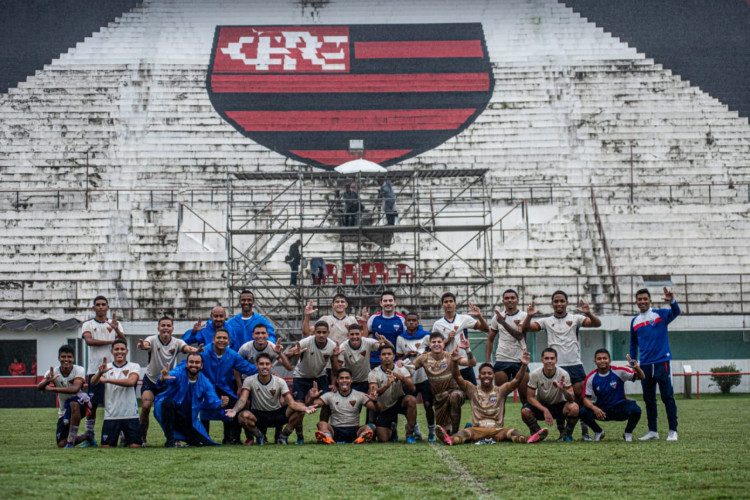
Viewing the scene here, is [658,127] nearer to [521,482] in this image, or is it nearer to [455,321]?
[455,321]

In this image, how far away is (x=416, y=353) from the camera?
11742mm

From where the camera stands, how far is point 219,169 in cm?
2852

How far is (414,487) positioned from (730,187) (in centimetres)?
2316

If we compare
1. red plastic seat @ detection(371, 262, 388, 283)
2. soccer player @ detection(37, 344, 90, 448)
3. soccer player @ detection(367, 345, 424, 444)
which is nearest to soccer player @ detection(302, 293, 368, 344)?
soccer player @ detection(367, 345, 424, 444)

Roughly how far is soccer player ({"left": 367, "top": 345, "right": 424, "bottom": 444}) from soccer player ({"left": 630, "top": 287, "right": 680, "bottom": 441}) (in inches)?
102

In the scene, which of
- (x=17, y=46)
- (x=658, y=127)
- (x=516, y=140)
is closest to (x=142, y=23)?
(x=17, y=46)

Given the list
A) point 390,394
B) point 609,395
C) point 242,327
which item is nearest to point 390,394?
point 390,394

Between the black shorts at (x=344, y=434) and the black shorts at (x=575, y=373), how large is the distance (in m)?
2.60

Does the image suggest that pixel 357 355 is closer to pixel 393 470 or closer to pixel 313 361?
pixel 313 361

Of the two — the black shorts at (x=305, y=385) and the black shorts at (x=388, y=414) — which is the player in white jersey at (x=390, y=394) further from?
the black shorts at (x=305, y=385)

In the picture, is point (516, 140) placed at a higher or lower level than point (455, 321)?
higher

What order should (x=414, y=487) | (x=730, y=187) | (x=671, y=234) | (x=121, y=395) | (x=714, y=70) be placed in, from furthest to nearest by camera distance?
(x=714, y=70)
(x=730, y=187)
(x=671, y=234)
(x=121, y=395)
(x=414, y=487)

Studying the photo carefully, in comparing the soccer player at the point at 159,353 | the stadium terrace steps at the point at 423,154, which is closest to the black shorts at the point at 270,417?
the soccer player at the point at 159,353

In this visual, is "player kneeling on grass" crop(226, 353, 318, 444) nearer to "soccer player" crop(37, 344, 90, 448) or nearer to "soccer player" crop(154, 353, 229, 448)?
"soccer player" crop(154, 353, 229, 448)
